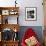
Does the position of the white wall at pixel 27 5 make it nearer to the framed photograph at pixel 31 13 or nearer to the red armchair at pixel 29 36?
the framed photograph at pixel 31 13

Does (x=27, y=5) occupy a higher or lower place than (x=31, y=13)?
higher

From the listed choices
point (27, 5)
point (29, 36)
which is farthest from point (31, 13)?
point (29, 36)

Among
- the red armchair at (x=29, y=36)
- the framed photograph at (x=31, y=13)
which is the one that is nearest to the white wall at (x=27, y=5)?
the framed photograph at (x=31, y=13)

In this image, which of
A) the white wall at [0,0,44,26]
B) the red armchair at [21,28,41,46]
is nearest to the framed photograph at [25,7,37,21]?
the white wall at [0,0,44,26]

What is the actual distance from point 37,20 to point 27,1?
85 centimetres

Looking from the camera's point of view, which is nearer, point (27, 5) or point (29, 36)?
point (29, 36)

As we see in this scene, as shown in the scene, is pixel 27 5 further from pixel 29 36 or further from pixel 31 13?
pixel 29 36

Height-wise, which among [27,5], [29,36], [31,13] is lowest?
[29,36]

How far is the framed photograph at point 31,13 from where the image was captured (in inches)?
249

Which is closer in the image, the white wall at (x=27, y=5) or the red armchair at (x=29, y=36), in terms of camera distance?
the red armchair at (x=29, y=36)

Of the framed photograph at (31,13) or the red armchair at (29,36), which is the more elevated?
the framed photograph at (31,13)

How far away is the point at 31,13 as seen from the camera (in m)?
6.34

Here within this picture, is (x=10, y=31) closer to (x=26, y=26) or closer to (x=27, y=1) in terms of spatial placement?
(x=26, y=26)

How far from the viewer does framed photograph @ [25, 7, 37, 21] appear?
6.32 m
